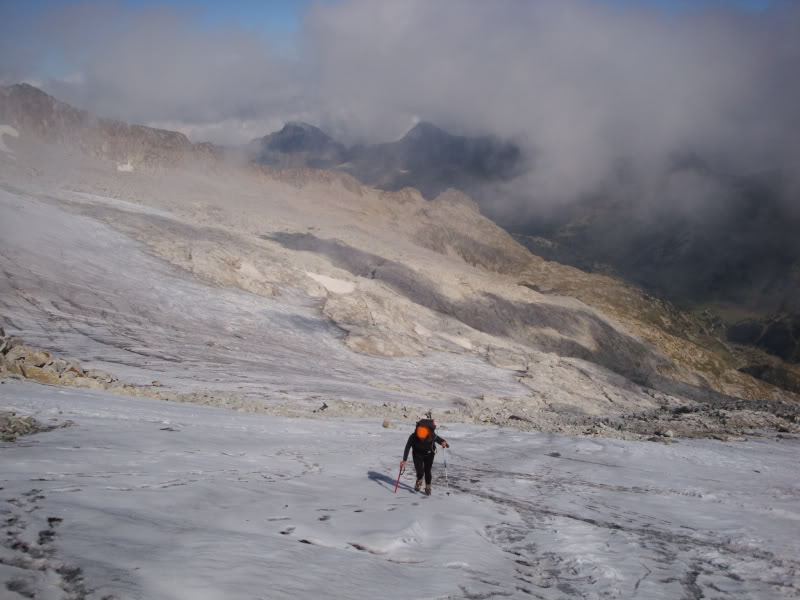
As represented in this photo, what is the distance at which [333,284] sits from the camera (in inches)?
2440

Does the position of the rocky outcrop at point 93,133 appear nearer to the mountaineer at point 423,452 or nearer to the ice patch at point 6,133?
the ice patch at point 6,133

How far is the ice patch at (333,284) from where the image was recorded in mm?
60938

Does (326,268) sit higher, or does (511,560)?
(326,268)

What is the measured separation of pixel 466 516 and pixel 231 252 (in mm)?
53561

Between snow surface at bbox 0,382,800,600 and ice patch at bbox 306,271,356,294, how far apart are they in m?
45.0

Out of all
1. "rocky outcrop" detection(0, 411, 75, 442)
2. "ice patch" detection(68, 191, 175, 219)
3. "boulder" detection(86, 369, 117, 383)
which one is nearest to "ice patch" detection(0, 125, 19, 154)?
"ice patch" detection(68, 191, 175, 219)

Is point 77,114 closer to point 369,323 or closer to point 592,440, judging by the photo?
point 369,323

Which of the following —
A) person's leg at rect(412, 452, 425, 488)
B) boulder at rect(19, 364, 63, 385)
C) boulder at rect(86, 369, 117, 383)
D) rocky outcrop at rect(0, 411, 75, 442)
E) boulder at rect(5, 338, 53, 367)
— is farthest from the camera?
boulder at rect(86, 369, 117, 383)

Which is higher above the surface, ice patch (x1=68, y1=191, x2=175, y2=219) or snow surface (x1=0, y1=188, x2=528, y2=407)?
ice patch (x1=68, y1=191, x2=175, y2=219)

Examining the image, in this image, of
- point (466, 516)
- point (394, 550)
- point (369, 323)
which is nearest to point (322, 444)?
point (466, 516)

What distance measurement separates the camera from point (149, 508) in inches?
277

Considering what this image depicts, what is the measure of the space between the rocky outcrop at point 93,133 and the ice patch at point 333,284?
58189 millimetres

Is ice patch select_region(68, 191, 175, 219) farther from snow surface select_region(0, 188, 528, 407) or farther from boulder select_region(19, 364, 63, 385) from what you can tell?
boulder select_region(19, 364, 63, 385)

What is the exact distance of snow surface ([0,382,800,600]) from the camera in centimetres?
530
